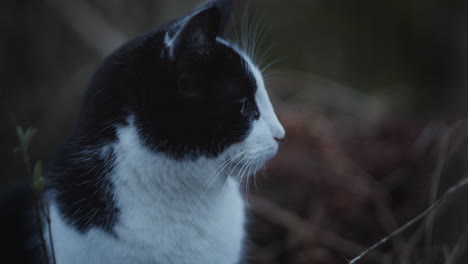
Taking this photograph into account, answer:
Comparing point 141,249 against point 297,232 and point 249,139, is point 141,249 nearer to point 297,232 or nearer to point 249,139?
point 249,139

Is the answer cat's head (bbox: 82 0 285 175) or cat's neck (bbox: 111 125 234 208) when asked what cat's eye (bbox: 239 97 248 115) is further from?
cat's neck (bbox: 111 125 234 208)

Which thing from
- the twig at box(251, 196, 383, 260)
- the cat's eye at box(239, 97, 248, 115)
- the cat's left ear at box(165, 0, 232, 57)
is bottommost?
the twig at box(251, 196, 383, 260)

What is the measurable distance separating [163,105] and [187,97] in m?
0.05

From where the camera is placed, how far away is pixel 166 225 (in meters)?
0.98

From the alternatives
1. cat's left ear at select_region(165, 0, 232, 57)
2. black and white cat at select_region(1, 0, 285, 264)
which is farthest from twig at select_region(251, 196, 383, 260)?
cat's left ear at select_region(165, 0, 232, 57)

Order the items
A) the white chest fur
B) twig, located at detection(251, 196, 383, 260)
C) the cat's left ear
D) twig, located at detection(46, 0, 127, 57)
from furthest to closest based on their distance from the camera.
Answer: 1. twig, located at detection(46, 0, 127, 57)
2. twig, located at detection(251, 196, 383, 260)
3. the white chest fur
4. the cat's left ear

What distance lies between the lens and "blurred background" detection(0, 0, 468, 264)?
1490 millimetres

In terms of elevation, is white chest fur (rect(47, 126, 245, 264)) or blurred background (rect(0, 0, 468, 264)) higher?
white chest fur (rect(47, 126, 245, 264))

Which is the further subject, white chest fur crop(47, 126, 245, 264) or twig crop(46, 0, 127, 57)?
twig crop(46, 0, 127, 57)

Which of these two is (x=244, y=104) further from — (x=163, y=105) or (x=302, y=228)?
(x=302, y=228)

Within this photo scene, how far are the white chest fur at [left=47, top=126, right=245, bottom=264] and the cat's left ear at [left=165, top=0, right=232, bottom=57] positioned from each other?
211mm

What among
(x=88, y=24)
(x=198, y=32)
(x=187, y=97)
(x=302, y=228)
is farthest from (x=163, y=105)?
(x=88, y=24)

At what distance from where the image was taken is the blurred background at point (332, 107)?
4.89 feet

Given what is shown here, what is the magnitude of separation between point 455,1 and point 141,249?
101 inches
